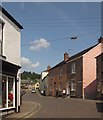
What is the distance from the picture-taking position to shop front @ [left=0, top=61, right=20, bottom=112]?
778 inches

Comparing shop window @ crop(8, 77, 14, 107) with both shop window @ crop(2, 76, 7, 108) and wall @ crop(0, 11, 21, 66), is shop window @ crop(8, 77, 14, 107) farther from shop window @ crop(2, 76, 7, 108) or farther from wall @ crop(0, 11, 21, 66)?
wall @ crop(0, 11, 21, 66)

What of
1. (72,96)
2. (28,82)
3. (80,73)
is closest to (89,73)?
(80,73)

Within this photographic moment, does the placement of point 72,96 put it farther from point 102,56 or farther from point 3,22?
point 3,22

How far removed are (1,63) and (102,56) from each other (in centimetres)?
2797

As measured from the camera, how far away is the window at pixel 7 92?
2009 cm

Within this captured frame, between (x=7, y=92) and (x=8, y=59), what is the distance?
1.99 m

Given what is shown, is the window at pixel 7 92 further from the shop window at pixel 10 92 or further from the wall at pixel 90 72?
the wall at pixel 90 72

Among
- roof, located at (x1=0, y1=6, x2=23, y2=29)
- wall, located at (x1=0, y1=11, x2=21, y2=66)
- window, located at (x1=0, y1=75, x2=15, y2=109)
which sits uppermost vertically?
roof, located at (x1=0, y1=6, x2=23, y2=29)

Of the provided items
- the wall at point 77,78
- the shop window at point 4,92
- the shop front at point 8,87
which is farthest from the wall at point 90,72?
the shop window at point 4,92

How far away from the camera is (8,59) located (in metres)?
21.0

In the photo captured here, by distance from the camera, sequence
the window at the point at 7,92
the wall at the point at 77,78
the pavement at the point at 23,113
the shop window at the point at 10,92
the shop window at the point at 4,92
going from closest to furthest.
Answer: the pavement at the point at 23,113
the window at the point at 7,92
the shop window at the point at 4,92
the shop window at the point at 10,92
the wall at the point at 77,78

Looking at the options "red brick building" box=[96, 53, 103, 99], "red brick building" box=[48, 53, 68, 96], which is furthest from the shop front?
"red brick building" box=[48, 53, 68, 96]

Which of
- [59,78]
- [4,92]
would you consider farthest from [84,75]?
[4,92]

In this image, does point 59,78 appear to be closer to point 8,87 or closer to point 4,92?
point 8,87
